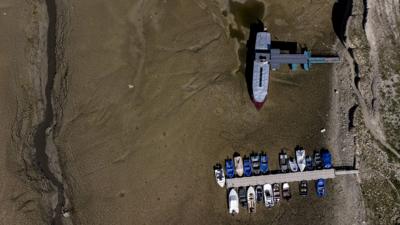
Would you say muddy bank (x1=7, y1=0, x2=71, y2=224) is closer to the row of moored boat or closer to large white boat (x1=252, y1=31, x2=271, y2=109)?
the row of moored boat

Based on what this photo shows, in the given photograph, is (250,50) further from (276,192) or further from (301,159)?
(276,192)

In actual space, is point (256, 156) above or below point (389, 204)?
above

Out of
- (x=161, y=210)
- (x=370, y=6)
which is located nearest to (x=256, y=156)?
(x=161, y=210)

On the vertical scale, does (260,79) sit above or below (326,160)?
above

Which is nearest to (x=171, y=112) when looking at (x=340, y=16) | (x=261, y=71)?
(x=261, y=71)

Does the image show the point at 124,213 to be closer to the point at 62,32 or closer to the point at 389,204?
the point at 62,32

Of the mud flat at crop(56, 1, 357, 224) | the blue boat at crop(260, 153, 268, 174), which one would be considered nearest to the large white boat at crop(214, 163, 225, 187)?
the mud flat at crop(56, 1, 357, 224)
